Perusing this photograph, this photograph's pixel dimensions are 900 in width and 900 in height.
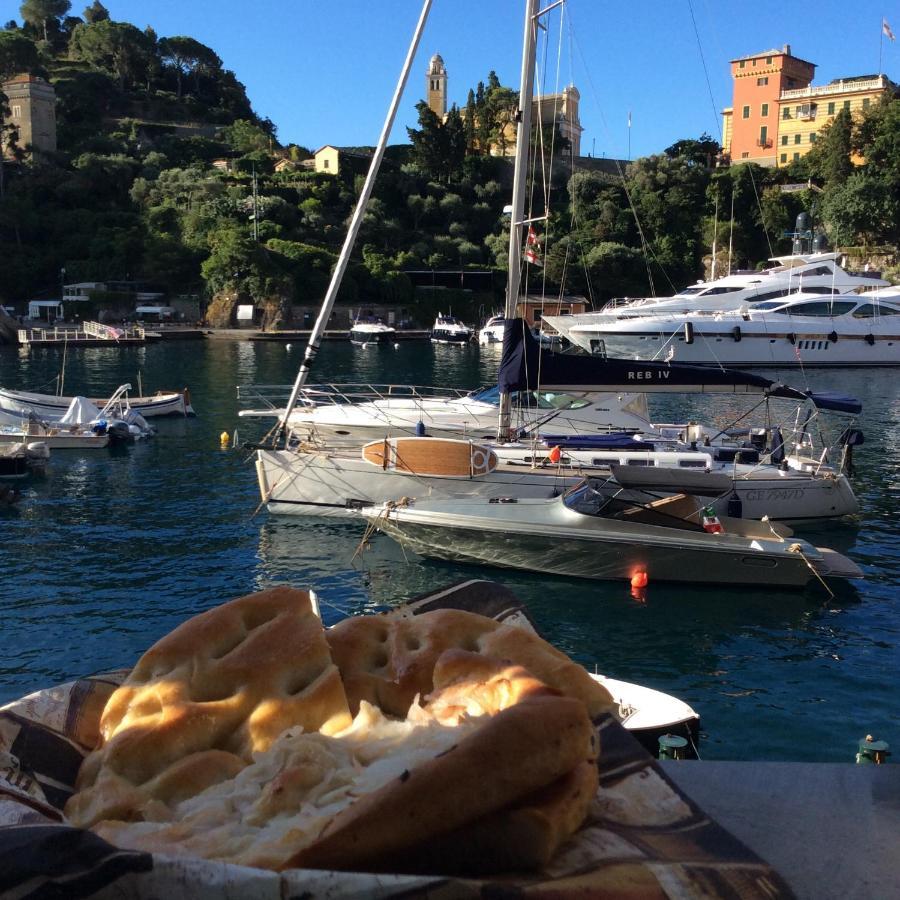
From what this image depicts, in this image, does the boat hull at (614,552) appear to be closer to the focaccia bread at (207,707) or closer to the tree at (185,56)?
the focaccia bread at (207,707)

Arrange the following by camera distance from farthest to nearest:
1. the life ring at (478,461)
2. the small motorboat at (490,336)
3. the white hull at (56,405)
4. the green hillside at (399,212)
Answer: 1. the green hillside at (399,212)
2. the small motorboat at (490,336)
3. the white hull at (56,405)
4. the life ring at (478,461)

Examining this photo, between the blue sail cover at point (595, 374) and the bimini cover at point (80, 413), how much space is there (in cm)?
1945

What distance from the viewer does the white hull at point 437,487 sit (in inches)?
794

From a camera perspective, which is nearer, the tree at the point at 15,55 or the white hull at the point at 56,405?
the white hull at the point at 56,405

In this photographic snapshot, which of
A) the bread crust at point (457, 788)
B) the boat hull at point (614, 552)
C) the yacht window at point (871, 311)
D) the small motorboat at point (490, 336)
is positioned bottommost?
the boat hull at point (614, 552)

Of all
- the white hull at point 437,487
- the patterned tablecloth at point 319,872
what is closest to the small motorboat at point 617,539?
the white hull at point 437,487

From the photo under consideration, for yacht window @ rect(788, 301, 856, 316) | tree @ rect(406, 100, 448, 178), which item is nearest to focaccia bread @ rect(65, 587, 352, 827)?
yacht window @ rect(788, 301, 856, 316)

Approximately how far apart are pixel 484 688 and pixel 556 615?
13536 millimetres

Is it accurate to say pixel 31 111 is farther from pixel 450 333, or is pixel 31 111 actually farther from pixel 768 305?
pixel 768 305

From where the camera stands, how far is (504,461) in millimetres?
21000

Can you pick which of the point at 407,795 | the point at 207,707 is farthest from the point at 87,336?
the point at 407,795

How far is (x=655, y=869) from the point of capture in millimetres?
2182

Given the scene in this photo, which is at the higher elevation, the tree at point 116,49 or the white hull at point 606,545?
the tree at point 116,49

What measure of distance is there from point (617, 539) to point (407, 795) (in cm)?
1484
